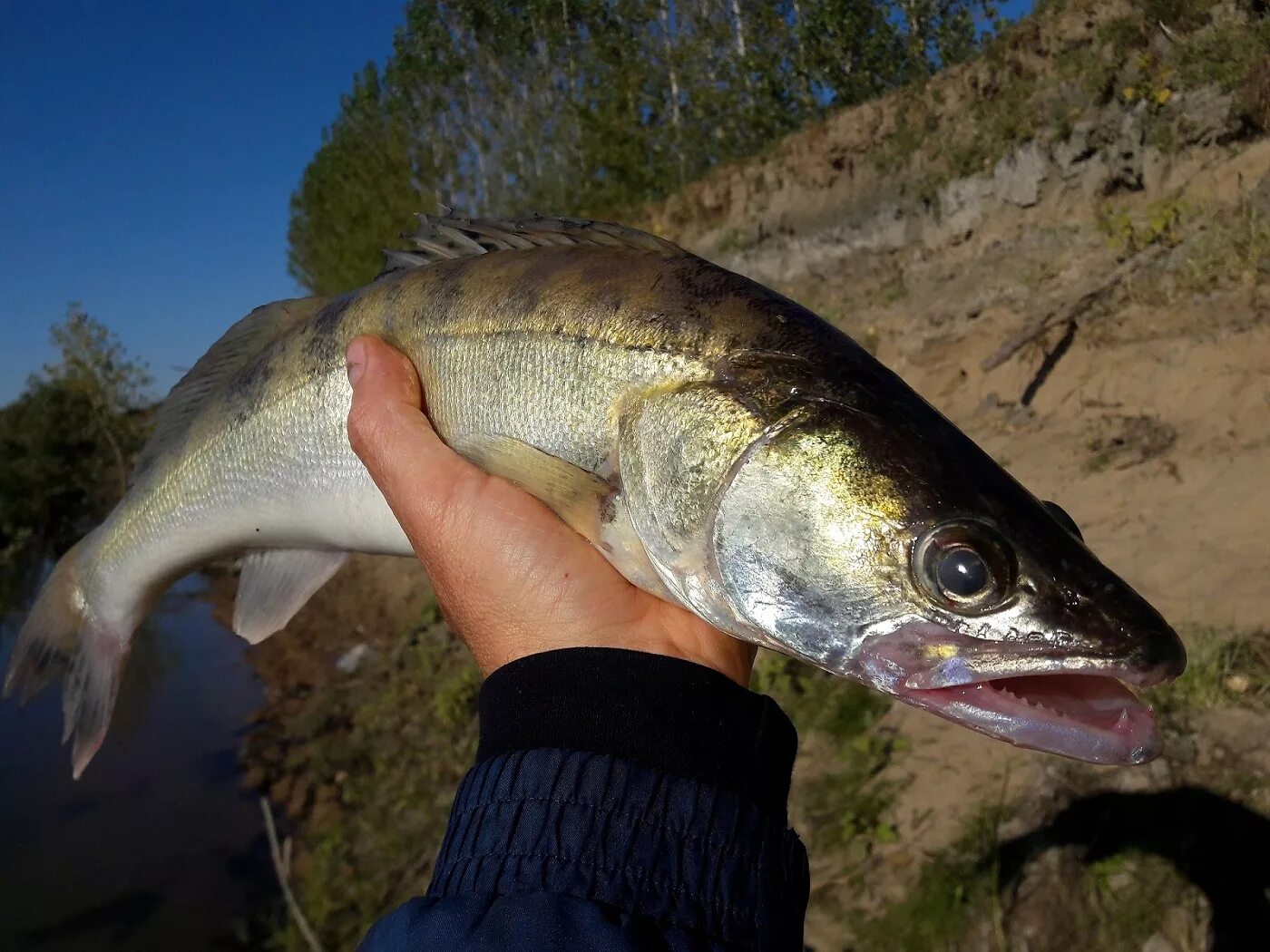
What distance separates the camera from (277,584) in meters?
3.21

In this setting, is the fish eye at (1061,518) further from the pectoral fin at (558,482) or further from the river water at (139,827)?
the river water at (139,827)

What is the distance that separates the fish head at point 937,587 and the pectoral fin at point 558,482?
40cm

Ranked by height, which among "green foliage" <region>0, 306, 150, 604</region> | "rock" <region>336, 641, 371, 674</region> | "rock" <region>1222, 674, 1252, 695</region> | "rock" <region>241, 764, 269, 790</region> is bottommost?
"rock" <region>1222, 674, 1252, 695</region>

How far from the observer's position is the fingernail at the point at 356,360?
2568 millimetres

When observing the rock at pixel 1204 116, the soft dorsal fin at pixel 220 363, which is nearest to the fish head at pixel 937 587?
the soft dorsal fin at pixel 220 363

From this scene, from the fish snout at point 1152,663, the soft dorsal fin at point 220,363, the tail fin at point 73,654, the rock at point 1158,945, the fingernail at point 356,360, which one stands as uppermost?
the soft dorsal fin at point 220,363

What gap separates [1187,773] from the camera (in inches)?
123

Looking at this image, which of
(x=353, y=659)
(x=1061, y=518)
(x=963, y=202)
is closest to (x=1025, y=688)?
(x=1061, y=518)

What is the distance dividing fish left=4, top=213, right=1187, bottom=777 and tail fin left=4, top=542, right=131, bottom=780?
1.18 ft

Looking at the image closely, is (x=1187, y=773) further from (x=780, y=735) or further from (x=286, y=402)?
(x=286, y=402)

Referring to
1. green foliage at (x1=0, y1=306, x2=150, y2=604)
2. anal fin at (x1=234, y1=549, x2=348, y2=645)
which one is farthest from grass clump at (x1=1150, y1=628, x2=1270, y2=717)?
green foliage at (x1=0, y1=306, x2=150, y2=604)

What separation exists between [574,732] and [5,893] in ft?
32.0

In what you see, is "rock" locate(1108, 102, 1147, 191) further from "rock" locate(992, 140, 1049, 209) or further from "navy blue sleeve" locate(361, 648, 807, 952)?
"navy blue sleeve" locate(361, 648, 807, 952)

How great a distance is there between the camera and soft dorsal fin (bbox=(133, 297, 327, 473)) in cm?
318
